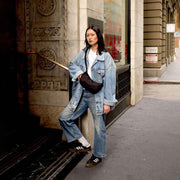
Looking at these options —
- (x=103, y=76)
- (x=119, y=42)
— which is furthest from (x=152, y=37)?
(x=103, y=76)

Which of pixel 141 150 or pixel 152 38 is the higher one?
pixel 152 38

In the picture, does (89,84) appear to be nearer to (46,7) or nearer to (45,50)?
(45,50)

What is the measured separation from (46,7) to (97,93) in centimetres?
197

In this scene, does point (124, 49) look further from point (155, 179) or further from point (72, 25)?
point (155, 179)

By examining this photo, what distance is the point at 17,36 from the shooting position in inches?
205

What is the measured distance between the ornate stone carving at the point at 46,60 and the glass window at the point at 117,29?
5.97 ft

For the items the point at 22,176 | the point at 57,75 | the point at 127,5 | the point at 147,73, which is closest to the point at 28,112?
the point at 57,75

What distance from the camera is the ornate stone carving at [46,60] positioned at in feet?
16.6

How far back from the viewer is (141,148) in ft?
16.8

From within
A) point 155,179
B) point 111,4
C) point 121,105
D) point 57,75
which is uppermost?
point 111,4

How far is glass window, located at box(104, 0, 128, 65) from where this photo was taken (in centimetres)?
671

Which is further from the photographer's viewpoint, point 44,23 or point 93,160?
point 44,23

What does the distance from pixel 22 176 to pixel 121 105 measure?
451 cm

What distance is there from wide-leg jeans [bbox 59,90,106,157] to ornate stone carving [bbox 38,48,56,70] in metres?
1.17
